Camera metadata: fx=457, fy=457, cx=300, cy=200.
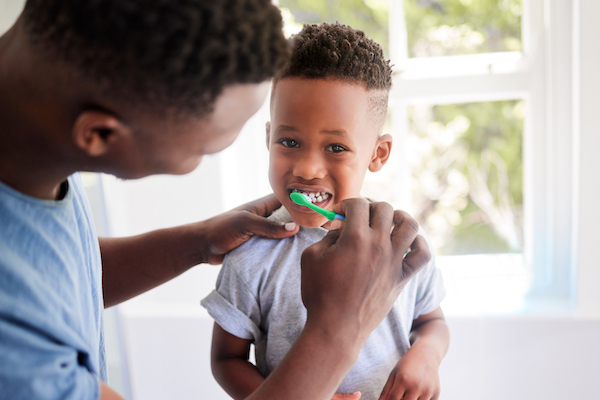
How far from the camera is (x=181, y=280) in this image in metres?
1.43

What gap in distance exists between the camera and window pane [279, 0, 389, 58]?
4.70 feet

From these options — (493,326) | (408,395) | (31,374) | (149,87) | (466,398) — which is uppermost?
(149,87)

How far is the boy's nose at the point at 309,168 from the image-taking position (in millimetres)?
761

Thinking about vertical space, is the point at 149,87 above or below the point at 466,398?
above

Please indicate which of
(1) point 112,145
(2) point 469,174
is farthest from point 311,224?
(2) point 469,174

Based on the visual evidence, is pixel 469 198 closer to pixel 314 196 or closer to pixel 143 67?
pixel 314 196

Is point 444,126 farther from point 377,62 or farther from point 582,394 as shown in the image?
point 582,394

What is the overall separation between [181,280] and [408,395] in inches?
34.2

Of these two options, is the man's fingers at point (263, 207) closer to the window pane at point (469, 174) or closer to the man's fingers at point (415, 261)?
the man's fingers at point (415, 261)

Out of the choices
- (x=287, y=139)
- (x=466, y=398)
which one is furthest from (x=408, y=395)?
(x=466, y=398)

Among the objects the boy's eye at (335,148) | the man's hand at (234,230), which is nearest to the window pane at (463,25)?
the boy's eye at (335,148)

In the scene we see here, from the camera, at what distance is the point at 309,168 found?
76 centimetres

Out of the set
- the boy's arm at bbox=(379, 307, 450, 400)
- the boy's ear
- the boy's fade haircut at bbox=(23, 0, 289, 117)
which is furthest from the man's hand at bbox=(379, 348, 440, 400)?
the boy's fade haircut at bbox=(23, 0, 289, 117)

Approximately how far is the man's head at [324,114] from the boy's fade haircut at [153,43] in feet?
1.07
